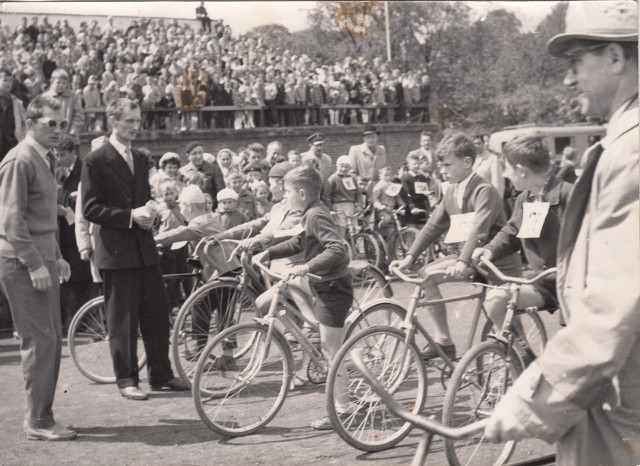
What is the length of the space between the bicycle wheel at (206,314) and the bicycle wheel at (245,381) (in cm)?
84

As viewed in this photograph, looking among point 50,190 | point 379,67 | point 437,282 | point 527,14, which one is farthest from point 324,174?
point 527,14

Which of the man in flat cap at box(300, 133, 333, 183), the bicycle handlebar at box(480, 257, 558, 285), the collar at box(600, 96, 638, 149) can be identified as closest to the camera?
the collar at box(600, 96, 638, 149)

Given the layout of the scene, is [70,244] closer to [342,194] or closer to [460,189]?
[342,194]

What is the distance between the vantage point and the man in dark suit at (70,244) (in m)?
8.55

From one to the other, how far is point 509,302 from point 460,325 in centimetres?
128

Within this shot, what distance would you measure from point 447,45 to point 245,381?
300cm

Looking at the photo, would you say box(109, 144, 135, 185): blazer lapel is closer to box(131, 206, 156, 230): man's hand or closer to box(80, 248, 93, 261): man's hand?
box(131, 206, 156, 230): man's hand

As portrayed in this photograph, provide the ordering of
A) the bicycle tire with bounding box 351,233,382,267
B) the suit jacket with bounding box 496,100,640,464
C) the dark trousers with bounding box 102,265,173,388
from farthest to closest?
the bicycle tire with bounding box 351,233,382,267 < the dark trousers with bounding box 102,265,173,388 < the suit jacket with bounding box 496,100,640,464

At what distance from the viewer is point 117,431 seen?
5.07 meters

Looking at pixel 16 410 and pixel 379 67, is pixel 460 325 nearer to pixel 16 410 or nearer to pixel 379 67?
pixel 379 67

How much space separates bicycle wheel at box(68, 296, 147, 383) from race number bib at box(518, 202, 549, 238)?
3.30m

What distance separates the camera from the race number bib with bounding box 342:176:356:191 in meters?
8.49

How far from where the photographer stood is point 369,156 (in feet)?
26.3

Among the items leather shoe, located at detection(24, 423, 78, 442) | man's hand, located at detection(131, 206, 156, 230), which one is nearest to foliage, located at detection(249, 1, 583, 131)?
man's hand, located at detection(131, 206, 156, 230)
